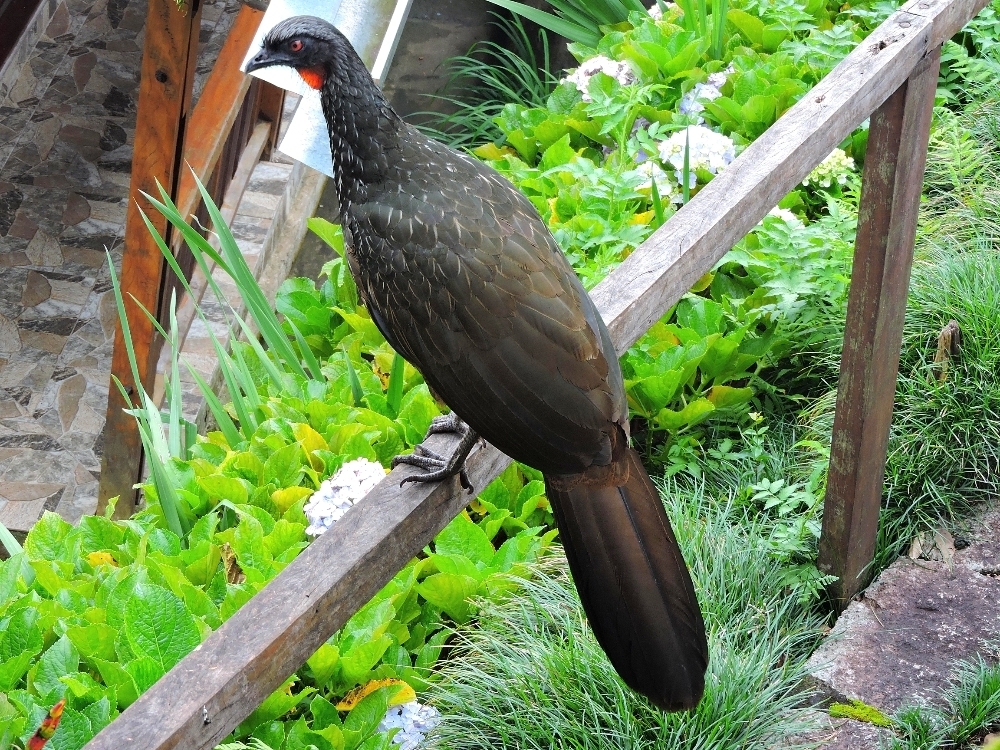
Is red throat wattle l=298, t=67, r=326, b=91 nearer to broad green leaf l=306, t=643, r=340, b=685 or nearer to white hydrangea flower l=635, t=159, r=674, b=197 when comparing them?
broad green leaf l=306, t=643, r=340, b=685

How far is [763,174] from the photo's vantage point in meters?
2.45

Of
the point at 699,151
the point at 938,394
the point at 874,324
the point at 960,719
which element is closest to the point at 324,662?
the point at 960,719

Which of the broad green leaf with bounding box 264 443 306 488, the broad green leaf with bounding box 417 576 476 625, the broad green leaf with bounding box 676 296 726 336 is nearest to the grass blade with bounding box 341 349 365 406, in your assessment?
the broad green leaf with bounding box 264 443 306 488

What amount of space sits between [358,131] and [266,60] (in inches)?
12.4

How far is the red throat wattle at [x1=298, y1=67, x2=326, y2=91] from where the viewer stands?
2.44 metres

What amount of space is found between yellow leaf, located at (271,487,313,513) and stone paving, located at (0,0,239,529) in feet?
8.45

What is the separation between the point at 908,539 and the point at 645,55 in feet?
8.03

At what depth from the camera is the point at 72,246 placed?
6.58 metres

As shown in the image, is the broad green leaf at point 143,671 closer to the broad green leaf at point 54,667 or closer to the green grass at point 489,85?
the broad green leaf at point 54,667

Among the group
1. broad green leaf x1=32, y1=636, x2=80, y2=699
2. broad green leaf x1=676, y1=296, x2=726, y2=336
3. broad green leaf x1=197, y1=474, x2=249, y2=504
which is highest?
broad green leaf x1=676, y1=296, x2=726, y2=336

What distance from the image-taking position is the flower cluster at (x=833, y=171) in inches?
162

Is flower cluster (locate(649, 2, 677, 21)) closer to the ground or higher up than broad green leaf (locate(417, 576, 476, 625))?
higher up

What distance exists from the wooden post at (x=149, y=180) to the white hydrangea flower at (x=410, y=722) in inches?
80.8

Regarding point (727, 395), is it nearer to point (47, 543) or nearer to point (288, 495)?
point (288, 495)
